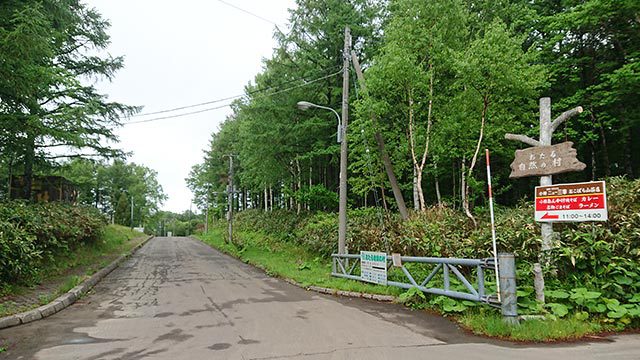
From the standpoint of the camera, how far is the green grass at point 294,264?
955cm

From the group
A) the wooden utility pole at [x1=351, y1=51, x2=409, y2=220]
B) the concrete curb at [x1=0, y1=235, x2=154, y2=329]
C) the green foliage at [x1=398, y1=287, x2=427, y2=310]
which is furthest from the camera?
the wooden utility pole at [x1=351, y1=51, x2=409, y2=220]

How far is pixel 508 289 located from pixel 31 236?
1105 centimetres

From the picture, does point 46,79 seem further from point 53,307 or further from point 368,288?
point 368,288

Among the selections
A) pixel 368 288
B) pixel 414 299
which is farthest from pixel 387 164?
pixel 414 299

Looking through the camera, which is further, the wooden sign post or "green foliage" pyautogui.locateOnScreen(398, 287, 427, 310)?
"green foliage" pyautogui.locateOnScreen(398, 287, 427, 310)

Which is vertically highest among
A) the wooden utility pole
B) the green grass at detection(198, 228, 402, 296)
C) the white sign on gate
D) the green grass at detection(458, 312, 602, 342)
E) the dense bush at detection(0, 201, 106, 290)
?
the wooden utility pole

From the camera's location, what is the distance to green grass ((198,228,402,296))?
376 inches

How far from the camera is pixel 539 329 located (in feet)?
17.7

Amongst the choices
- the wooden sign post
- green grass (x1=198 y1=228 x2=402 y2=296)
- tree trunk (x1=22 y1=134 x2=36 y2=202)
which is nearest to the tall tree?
tree trunk (x1=22 y1=134 x2=36 y2=202)

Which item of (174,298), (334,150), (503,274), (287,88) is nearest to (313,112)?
(287,88)

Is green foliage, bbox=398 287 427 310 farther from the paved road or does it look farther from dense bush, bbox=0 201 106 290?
dense bush, bbox=0 201 106 290

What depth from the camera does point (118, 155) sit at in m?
18.3

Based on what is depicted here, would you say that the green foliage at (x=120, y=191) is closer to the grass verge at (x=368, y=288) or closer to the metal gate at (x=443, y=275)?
the grass verge at (x=368, y=288)

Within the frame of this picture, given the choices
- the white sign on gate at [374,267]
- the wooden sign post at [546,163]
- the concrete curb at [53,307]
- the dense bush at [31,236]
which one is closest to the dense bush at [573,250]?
the wooden sign post at [546,163]
